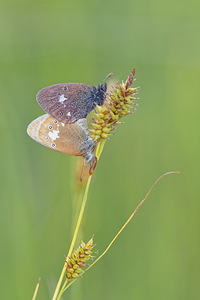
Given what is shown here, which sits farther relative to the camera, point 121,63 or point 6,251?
point 121,63

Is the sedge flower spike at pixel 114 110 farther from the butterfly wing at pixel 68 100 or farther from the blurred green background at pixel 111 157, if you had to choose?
the blurred green background at pixel 111 157

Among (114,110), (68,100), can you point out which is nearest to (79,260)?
(114,110)

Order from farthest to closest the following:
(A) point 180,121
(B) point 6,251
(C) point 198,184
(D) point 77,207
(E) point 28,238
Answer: (A) point 180,121 → (C) point 198,184 → (B) point 6,251 → (E) point 28,238 → (D) point 77,207

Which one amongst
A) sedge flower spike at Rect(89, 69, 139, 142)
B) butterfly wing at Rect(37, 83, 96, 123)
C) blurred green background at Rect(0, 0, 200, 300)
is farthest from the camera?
blurred green background at Rect(0, 0, 200, 300)

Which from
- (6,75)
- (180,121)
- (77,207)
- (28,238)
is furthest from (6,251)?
(6,75)

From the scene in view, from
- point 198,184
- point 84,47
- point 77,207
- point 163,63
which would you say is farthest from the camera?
point 84,47

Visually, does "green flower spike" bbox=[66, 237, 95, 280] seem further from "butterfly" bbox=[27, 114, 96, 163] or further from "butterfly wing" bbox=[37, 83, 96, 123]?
"butterfly wing" bbox=[37, 83, 96, 123]


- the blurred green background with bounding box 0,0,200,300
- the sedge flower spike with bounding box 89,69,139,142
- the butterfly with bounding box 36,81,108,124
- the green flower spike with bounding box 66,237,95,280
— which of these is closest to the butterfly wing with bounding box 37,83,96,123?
the butterfly with bounding box 36,81,108,124

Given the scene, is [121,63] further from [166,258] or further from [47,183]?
[166,258]
